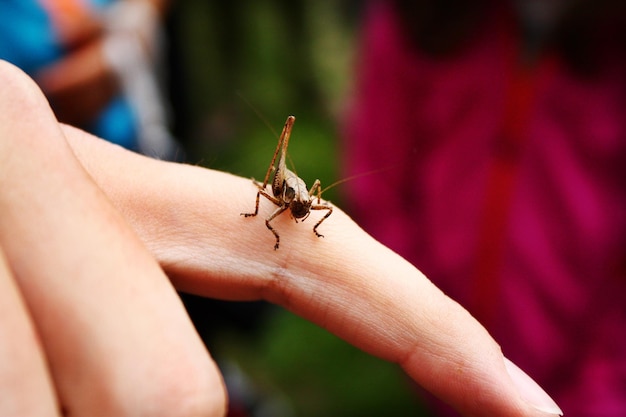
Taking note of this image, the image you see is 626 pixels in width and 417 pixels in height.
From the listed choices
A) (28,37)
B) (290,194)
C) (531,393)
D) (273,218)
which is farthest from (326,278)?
(28,37)

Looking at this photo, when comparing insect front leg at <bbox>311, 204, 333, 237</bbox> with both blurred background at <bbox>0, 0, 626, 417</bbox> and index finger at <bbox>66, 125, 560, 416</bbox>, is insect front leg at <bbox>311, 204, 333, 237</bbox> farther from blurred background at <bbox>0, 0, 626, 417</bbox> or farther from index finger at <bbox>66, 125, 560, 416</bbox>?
blurred background at <bbox>0, 0, 626, 417</bbox>

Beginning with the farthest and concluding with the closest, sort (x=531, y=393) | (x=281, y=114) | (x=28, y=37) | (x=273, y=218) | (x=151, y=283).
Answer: (x=281, y=114)
(x=28, y=37)
(x=273, y=218)
(x=531, y=393)
(x=151, y=283)

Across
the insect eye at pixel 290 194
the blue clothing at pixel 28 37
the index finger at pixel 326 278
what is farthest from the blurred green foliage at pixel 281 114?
the index finger at pixel 326 278

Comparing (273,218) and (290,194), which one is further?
(290,194)

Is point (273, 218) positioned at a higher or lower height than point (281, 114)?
higher

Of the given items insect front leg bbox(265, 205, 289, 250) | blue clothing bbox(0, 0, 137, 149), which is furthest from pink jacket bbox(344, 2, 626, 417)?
blue clothing bbox(0, 0, 137, 149)

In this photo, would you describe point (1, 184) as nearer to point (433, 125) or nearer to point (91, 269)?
point (91, 269)

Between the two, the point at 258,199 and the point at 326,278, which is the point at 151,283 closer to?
the point at 326,278

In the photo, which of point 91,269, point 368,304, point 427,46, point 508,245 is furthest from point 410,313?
point 427,46
